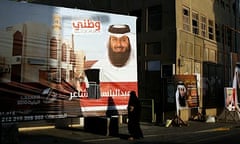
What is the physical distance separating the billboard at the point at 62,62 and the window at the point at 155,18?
7.77 m

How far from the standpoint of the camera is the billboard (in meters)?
14.6

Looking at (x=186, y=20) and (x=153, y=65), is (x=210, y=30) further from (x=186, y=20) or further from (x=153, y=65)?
(x=153, y=65)

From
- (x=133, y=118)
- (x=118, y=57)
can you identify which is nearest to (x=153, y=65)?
(x=118, y=57)

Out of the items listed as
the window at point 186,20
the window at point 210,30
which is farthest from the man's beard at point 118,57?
the window at point 210,30

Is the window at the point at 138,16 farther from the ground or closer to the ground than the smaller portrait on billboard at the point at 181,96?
farther from the ground

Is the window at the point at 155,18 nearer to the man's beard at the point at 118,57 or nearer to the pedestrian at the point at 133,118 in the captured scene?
the man's beard at the point at 118,57

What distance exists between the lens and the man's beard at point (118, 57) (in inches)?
669

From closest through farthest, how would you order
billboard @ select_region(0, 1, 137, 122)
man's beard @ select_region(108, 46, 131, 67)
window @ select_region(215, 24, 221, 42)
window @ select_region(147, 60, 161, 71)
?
billboard @ select_region(0, 1, 137, 122)
man's beard @ select_region(108, 46, 131, 67)
window @ select_region(147, 60, 161, 71)
window @ select_region(215, 24, 221, 42)

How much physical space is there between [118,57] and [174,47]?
7815 millimetres

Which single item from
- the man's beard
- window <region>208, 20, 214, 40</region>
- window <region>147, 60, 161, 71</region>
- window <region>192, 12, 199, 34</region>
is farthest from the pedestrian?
window <region>208, 20, 214, 40</region>

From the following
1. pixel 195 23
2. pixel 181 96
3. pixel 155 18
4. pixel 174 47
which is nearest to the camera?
pixel 181 96

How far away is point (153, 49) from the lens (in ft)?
82.6

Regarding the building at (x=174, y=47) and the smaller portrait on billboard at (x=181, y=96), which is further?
the building at (x=174, y=47)

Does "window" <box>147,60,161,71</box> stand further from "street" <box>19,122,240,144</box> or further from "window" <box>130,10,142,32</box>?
"street" <box>19,122,240,144</box>
